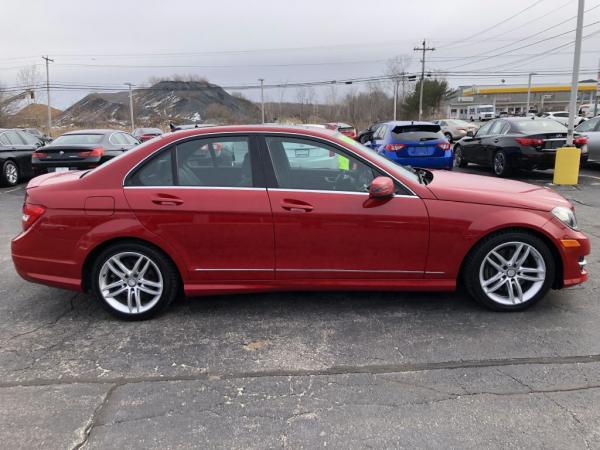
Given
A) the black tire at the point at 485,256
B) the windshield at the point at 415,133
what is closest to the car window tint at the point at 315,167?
the black tire at the point at 485,256

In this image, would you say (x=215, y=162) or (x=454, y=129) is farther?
(x=454, y=129)

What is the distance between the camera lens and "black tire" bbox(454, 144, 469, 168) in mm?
14562

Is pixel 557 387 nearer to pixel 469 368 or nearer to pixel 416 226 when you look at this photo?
pixel 469 368

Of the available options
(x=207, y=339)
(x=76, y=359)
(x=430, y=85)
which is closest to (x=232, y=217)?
(x=207, y=339)

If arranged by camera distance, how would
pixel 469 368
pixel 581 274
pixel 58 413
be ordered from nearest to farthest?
1. pixel 58 413
2. pixel 469 368
3. pixel 581 274

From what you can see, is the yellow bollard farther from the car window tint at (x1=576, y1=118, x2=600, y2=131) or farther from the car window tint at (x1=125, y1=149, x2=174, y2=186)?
the car window tint at (x1=125, y1=149, x2=174, y2=186)

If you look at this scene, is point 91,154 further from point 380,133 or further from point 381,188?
point 381,188

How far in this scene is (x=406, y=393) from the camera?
292cm

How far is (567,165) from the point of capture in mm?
10555

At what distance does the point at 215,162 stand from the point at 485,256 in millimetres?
2313

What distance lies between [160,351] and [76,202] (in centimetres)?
140

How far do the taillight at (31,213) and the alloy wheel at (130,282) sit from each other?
2.22ft

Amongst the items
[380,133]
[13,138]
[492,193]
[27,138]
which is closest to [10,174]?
[13,138]

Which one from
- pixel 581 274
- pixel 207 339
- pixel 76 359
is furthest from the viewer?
pixel 581 274
